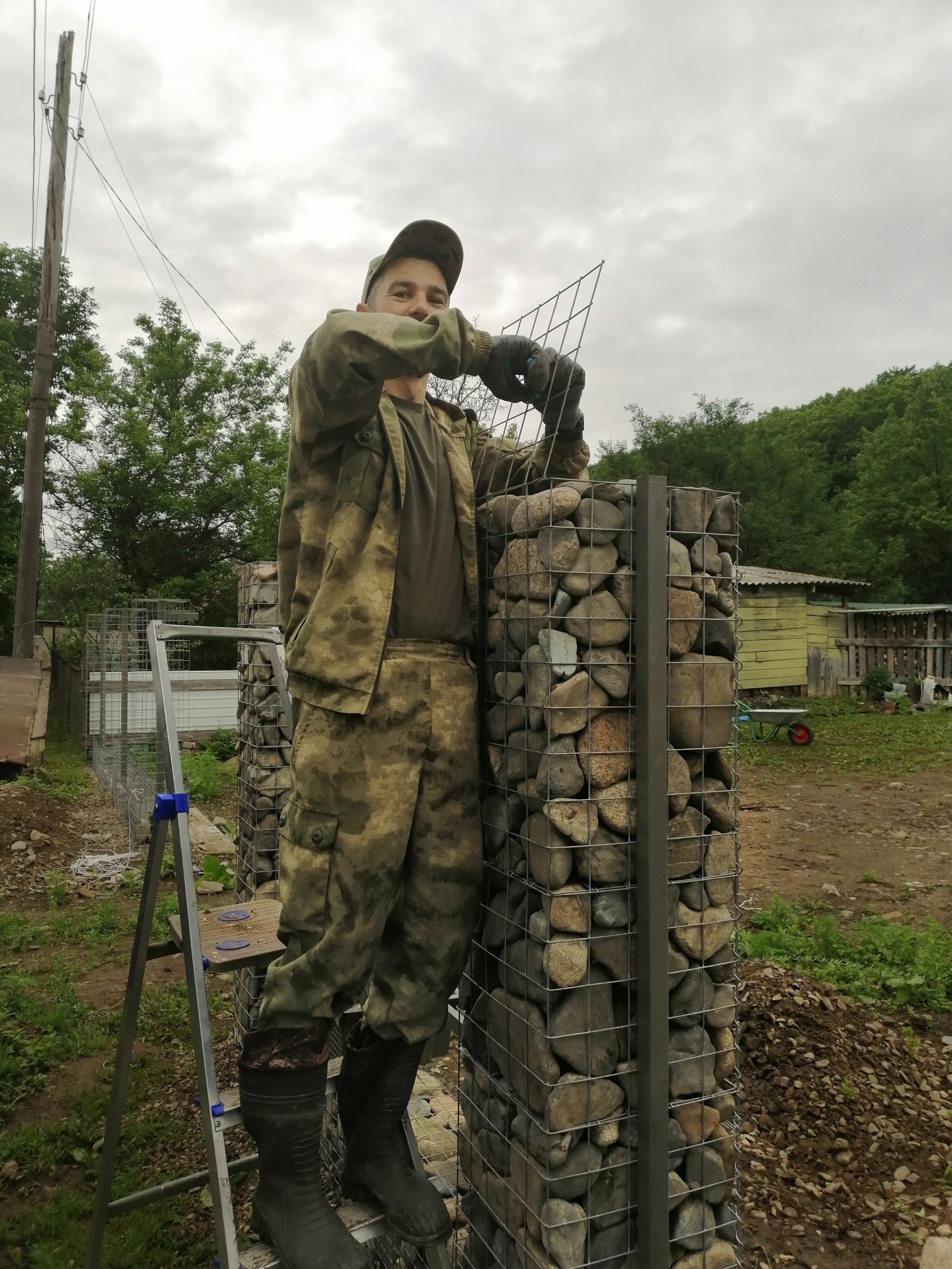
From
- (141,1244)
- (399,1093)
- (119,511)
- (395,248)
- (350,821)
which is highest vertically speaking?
(119,511)

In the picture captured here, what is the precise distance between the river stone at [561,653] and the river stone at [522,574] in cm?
10

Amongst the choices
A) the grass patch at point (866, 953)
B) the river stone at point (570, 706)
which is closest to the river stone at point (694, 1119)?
the river stone at point (570, 706)

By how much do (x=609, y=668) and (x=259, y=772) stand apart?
2517mm

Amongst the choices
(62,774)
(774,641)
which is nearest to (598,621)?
(62,774)

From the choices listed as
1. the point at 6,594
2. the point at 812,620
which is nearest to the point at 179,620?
the point at 6,594

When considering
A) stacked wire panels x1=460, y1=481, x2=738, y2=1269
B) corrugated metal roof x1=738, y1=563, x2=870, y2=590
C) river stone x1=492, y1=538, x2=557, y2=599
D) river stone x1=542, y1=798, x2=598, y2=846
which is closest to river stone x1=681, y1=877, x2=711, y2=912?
stacked wire panels x1=460, y1=481, x2=738, y2=1269

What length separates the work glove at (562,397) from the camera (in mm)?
2238

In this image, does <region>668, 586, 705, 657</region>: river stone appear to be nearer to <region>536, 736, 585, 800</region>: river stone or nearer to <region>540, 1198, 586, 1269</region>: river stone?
<region>536, 736, 585, 800</region>: river stone

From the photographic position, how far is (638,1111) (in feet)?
6.69

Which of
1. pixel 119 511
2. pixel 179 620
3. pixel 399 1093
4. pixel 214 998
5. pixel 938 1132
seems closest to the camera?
pixel 399 1093

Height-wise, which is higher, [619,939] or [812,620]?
[812,620]

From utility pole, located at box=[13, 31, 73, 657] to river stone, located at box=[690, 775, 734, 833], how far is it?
10696 mm

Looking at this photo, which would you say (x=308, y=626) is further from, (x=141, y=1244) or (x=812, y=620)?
(x=812, y=620)

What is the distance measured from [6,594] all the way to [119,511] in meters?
3.41
